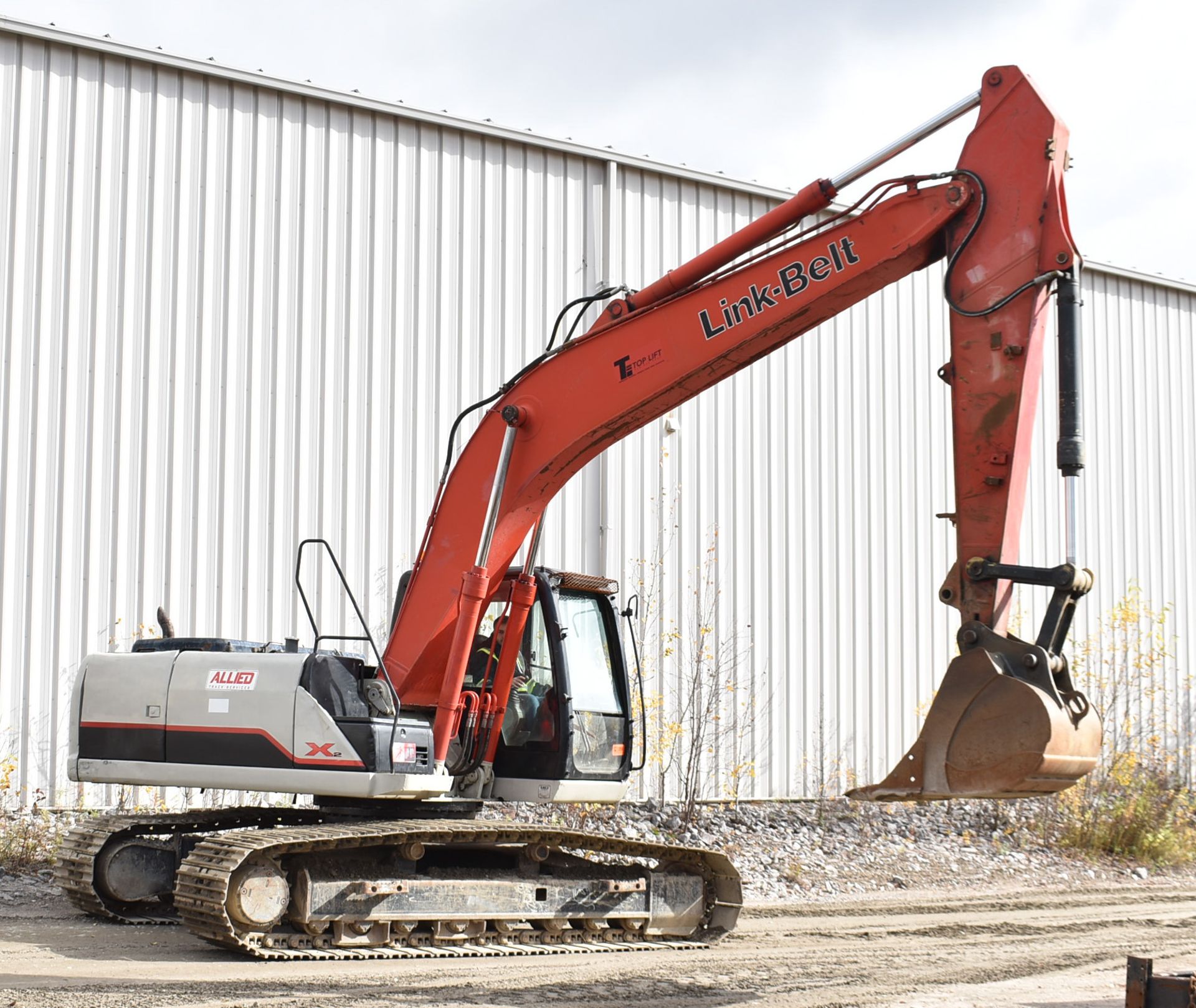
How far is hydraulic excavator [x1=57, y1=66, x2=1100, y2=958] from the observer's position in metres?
6.58

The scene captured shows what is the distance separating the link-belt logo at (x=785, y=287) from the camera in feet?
24.6

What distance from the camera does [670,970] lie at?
7953mm

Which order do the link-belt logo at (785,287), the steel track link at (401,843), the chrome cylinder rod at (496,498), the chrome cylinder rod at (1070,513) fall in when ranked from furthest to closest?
the chrome cylinder rod at (496,498)
the steel track link at (401,843)
the link-belt logo at (785,287)
the chrome cylinder rod at (1070,513)

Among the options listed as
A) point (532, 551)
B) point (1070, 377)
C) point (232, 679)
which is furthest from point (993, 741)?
point (232, 679)

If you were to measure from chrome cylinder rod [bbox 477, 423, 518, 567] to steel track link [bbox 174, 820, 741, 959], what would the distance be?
1702 millimetres

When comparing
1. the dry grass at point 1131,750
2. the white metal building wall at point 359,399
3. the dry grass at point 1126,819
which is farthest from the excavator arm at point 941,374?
the dry grass at point 1131,750

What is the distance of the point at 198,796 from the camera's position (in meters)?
12.2

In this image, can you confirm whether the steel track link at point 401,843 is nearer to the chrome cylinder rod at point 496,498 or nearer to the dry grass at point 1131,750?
the chrome cylinder rod at point 496,498

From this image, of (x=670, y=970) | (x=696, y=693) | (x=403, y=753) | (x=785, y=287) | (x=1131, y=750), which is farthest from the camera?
(x=1131, y=750)

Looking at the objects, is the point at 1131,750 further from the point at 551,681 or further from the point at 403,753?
the point at 403,753

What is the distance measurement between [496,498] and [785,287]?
2.14m

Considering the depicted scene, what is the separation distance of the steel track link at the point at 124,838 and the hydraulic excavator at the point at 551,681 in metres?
0.02

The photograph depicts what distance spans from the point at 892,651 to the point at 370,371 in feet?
23.1

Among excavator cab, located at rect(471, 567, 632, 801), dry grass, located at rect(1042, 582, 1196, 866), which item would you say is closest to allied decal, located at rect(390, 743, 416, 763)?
excavator cab, located at rect(471, 567, 632, 801)
